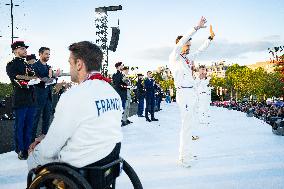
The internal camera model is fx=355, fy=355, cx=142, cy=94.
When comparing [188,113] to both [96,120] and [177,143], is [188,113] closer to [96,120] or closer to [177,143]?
[177,143]

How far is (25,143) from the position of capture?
618cm

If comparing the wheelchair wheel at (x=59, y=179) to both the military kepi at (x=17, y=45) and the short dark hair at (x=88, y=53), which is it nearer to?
the short dark hair at (x=88, y=53)

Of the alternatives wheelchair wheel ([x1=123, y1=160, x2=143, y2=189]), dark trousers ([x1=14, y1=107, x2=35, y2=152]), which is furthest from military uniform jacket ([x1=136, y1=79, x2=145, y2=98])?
wheelchair wheel ([x1=123, y1=160, x2=143, y2=189])

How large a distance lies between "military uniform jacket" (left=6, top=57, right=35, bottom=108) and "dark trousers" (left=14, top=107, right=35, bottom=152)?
11 centimetres

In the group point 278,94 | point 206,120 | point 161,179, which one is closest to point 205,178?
point 161,179

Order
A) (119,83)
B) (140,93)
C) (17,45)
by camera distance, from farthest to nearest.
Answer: (140,93) → (119,83) → (17,45)

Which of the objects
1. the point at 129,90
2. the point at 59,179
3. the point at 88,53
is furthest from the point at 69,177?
the point at 129,90

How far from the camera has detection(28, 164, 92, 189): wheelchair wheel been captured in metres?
2.30

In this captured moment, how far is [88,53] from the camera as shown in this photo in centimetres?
260

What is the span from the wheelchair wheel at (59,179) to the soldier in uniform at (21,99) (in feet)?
12.9

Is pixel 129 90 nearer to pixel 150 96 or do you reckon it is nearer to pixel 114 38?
pixel 150 96

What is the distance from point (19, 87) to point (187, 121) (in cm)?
298

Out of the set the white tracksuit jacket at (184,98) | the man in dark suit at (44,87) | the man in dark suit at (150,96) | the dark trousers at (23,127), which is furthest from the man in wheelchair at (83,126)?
the man in dark suit at (150,96)

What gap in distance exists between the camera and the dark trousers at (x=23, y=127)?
6.11 meters
